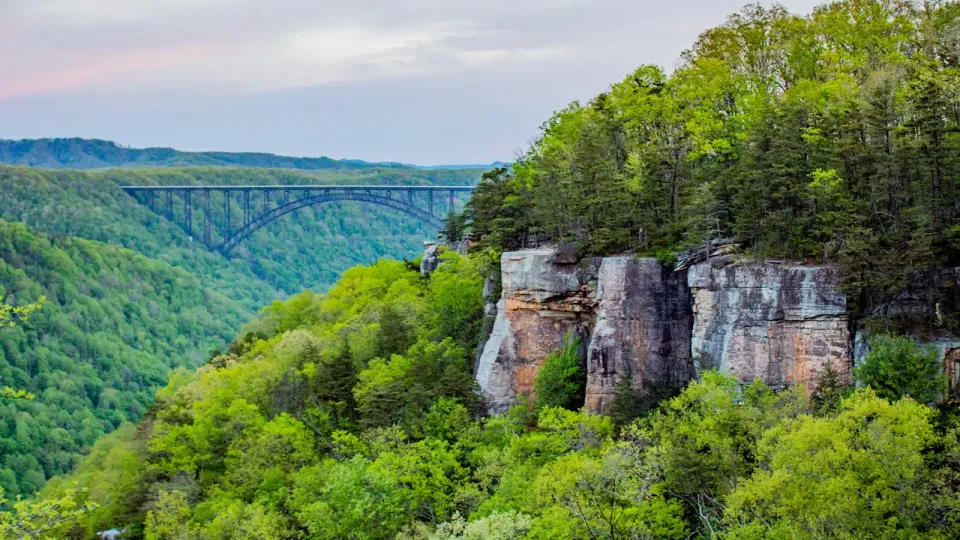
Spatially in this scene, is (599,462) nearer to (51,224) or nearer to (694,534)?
(694,534)

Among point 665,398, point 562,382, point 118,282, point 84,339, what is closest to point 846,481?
point 665,398

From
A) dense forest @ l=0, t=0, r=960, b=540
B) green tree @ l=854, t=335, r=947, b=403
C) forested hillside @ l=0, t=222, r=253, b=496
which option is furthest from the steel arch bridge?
green tree @ l=854, t=335, r=947, b=403

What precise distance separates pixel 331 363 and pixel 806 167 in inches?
722

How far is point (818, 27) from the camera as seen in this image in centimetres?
3684

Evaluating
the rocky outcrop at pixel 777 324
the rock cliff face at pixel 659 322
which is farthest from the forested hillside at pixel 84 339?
the rocky outcrop at pixel 777 324

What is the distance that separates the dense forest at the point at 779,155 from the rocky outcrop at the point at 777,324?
759mm

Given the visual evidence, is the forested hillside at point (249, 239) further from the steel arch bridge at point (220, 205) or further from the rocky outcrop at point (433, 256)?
the rocky outcrop at point (433, 256)

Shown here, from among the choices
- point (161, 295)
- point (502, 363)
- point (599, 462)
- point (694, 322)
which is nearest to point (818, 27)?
point (694, 322)

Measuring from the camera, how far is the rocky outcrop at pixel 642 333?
3002 cm

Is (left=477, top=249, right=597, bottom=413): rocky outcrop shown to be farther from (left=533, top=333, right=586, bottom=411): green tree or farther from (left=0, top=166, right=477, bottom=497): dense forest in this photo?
(left=0, top=166, right=477, bottom=497): dense forest

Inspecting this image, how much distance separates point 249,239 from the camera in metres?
130

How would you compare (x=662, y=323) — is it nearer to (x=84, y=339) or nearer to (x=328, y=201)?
(x=84, y=339)

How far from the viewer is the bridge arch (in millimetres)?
96312

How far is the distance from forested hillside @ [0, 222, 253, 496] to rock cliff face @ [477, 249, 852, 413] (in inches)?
1484
